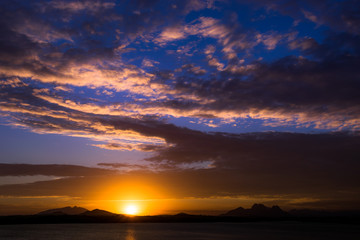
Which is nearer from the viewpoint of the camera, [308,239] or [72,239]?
[72,239]

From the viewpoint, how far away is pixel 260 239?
326ft

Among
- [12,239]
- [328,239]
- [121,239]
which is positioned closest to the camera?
[12,239]

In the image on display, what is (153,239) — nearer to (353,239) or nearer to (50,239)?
(50,239)

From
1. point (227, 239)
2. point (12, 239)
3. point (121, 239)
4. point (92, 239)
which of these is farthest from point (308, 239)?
point (12, 239)

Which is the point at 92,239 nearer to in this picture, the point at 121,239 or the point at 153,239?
the point at 121,239

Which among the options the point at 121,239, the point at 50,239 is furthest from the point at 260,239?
the point at 50,239

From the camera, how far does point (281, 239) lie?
97750 millimetres

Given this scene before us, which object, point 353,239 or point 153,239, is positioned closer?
point 153,239

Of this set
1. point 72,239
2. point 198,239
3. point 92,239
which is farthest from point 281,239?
point 72,239

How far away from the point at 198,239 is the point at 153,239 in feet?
52.3

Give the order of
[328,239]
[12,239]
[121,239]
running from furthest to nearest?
[328,239] < [121,239] < [12,239]

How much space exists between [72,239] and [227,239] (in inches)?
2016

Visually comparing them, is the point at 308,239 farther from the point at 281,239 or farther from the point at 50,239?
the point at 50,239

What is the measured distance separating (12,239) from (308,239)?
325ft
